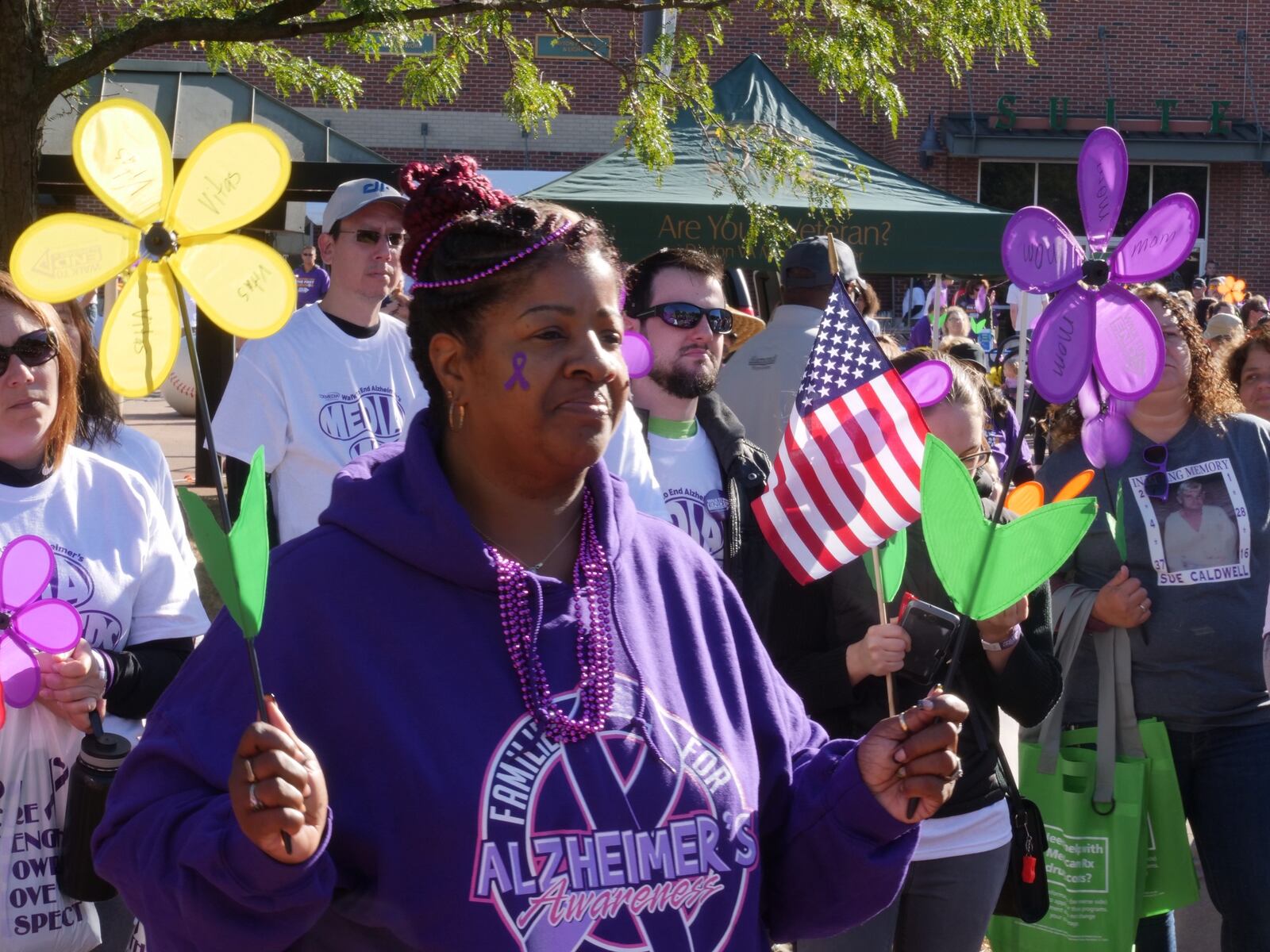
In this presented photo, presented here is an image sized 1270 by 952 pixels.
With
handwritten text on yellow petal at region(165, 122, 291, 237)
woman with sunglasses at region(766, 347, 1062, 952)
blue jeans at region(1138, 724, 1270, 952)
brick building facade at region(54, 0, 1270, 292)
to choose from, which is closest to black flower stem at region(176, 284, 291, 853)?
handwritten text on yellow petal at region(165, 122, 291, 237)

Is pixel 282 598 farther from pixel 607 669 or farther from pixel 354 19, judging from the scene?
pixel 354 19

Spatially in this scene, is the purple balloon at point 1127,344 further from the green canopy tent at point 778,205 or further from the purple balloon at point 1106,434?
the green canopy tent at point 778,205

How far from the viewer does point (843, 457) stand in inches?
113

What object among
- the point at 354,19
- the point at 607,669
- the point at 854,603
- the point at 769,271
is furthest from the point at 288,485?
the point at 769,271

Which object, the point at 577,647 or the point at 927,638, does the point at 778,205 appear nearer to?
the point at 927,638

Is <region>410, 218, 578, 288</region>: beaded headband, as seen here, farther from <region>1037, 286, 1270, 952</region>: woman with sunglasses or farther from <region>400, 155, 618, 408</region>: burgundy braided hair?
<region>1037, 286, 1270, 952</region>: woman with sunglasses

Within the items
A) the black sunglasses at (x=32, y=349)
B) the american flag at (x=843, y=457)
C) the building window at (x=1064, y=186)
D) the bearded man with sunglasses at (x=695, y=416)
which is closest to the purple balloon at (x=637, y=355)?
the bearded man with sunglasses at (x=695, y=416)

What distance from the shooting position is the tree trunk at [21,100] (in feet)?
19.8

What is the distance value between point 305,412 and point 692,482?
1.02 meters

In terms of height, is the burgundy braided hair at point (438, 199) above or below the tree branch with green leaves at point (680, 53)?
below

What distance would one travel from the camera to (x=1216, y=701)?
12.2 feet

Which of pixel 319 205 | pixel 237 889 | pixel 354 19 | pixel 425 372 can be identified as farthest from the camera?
pixel 319 205

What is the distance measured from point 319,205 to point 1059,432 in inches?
647

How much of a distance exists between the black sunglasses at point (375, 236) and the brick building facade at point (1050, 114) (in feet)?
69.2
